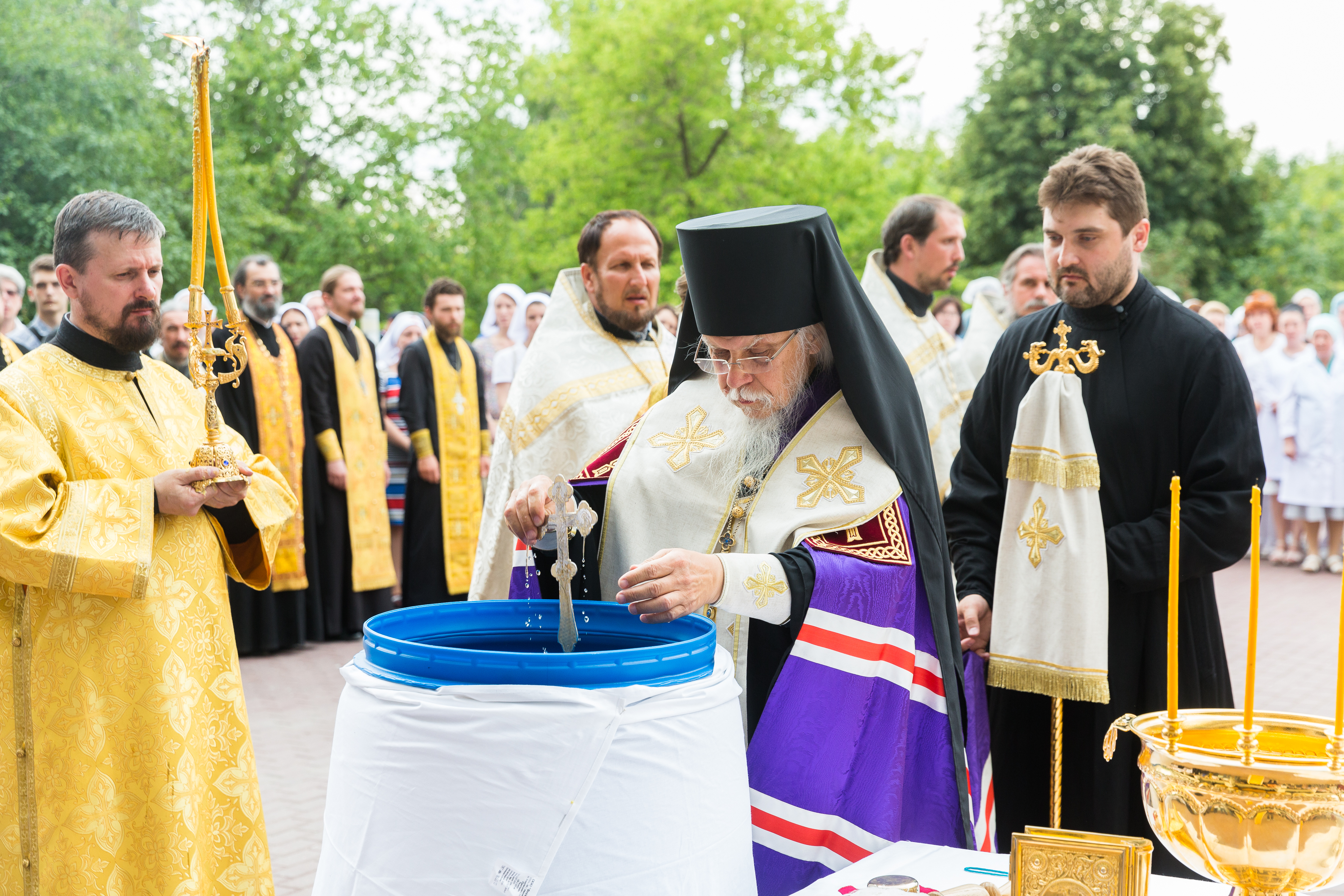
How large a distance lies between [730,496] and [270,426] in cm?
563

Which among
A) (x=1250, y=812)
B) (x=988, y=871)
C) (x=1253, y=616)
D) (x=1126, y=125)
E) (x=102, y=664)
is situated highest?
(x=1126, y=125)

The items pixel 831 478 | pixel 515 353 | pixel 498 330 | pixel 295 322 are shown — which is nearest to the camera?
pixel 831 478

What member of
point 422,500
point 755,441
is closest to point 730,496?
point 755,441

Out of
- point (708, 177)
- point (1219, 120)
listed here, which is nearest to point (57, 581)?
point (708, 177)

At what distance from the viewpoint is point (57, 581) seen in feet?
9.13

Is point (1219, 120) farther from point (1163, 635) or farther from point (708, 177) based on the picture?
point (1163, 635)

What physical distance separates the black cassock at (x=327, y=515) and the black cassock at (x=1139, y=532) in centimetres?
563

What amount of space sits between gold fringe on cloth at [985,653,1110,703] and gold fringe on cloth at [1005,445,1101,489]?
0.41 metres

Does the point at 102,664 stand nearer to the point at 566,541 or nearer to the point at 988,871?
the point at 566,541

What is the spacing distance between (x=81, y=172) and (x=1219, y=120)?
79.4ft

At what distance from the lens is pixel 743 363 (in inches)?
98.2

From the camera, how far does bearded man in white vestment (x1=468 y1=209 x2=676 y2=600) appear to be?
15.3 feet

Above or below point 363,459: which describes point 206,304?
above

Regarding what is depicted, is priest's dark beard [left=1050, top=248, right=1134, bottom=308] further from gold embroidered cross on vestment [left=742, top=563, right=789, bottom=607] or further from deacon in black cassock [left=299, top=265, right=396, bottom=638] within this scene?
deacon in black cassock [left=299, top=265, right=396, bottom=638]
